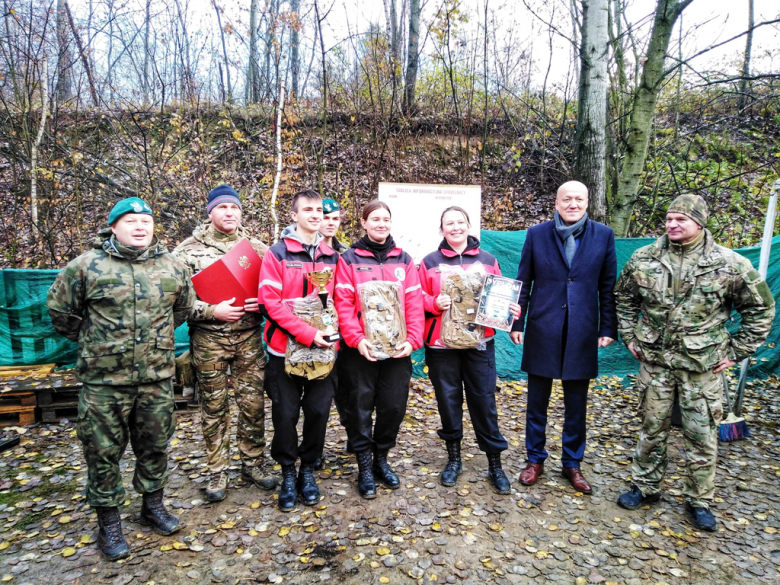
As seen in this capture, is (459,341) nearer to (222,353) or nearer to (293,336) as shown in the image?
(293,336)

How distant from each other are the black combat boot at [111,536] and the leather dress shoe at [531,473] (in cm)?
281

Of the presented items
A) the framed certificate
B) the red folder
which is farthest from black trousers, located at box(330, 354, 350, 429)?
the framed certificate

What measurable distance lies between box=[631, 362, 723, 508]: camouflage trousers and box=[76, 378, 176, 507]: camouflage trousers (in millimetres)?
3338

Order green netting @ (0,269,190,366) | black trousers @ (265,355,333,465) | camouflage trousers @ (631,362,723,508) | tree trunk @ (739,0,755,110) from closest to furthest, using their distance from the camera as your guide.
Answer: camouflage trousers @ (631,362,723,508) → black trousers @ (265,355,333,465) → green netting @ (0,269,190,366) → tree trunk @ (739,0,755,110)

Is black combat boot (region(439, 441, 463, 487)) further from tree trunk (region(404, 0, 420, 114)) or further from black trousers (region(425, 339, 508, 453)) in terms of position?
tree trunk (region(404, 0, 420, 114))

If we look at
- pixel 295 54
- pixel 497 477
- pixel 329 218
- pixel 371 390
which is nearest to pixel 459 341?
pixel 371 390

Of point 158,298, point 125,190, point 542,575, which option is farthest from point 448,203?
point 125,190

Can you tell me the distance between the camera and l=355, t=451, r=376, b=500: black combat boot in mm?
3430

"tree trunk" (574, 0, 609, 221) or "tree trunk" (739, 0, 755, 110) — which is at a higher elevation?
"tree trunk" (739, 0, 755, 110)

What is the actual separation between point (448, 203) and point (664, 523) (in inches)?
149

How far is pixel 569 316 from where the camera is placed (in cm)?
346

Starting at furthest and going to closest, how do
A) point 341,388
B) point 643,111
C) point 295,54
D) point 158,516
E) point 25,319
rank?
point 295,54, point 643,111, point 25,319, point 341,388, point 158,516

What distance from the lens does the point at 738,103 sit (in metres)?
13.1

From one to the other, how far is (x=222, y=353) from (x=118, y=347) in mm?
723
